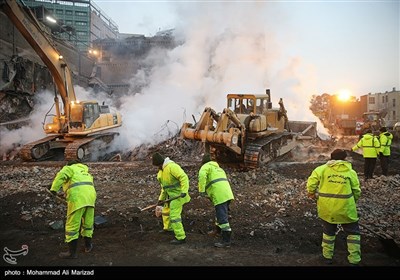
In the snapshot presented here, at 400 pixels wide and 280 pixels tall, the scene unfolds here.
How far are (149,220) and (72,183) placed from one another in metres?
1.91

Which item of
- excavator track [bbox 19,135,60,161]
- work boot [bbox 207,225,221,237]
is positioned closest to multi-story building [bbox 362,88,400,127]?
excavator track [bbox 19,135,60,161]

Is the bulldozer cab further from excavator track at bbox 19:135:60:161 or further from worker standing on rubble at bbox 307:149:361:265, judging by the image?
excavator track at bbox 19:135:60:161

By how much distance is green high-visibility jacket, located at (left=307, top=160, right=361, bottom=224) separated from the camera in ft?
13.3

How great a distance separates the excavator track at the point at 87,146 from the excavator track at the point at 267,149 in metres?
6.59

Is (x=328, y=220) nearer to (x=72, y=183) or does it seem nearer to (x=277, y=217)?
(x=277, y=217)

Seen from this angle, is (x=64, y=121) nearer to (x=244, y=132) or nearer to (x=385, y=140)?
(x=244, y=132)

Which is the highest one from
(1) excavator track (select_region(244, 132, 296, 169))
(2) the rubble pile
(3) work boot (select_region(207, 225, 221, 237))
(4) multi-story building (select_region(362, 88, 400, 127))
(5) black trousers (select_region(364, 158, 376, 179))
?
(4) multi-story building (select_region(362, 88, 400, 127))

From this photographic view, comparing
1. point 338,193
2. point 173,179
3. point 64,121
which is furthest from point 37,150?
point 338,193

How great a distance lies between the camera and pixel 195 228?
18.6 feet

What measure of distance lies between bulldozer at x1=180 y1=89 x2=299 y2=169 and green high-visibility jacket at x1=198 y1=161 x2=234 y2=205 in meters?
3.98

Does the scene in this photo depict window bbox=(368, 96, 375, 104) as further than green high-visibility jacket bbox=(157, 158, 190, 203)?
Yes

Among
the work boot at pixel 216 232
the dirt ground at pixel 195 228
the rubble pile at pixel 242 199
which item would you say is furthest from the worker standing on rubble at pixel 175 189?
the rubble pile at pixel 242 199

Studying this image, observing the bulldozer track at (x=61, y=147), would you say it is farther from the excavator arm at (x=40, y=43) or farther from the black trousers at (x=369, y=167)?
the black trousers at (x=369, y=167)

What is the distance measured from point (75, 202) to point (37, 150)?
9428mm
